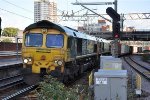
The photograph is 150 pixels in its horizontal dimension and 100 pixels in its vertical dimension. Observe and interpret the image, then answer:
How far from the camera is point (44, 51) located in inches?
767

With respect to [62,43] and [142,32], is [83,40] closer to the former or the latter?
[62,43]

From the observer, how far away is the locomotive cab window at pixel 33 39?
784 inches

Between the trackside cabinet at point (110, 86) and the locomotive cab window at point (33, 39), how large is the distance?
9197mm

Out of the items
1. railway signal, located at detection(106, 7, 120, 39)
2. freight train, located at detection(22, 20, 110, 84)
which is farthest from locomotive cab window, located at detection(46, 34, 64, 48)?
railway signal, located at detection(106, 7, 120, 39)

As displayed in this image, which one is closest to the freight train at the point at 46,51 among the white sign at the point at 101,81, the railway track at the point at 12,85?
the railway track at the point at 12,85

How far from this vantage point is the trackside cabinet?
36.0 ft

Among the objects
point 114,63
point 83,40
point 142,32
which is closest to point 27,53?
point 114,63

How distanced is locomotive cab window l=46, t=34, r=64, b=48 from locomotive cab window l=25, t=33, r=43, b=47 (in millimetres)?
332

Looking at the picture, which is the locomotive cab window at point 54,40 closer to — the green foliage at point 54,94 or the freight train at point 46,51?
the freight train at point 46,51

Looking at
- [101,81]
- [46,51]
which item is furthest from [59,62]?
[101,81]

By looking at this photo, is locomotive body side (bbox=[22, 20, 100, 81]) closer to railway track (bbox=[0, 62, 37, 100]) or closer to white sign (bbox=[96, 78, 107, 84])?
railway track (bbox=[0, 62, 37, 100])

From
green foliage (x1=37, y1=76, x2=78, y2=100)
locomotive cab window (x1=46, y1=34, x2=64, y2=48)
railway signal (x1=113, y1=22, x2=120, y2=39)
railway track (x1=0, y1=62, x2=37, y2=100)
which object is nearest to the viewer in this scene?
green foliage (x1=37, y1=76, x2=78, y2=100)

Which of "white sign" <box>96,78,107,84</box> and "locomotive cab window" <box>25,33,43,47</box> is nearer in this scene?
"white sign" <box>96,78,107,84</box>

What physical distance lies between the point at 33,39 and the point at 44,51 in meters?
0.93
